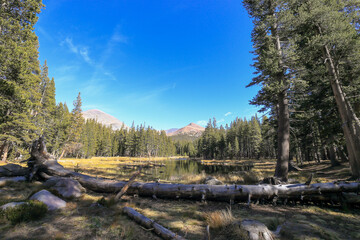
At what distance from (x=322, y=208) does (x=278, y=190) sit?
1.71 meters

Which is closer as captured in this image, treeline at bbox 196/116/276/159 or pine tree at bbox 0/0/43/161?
pine tree at bbox 0/0/43/161

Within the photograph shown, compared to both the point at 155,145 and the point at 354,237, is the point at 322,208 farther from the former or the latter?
the point at 155,145

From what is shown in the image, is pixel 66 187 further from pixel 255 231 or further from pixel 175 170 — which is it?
pixel 175 170

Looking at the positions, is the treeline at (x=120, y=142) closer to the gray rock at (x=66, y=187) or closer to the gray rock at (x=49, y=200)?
the gray rock at (x=66, y=187)

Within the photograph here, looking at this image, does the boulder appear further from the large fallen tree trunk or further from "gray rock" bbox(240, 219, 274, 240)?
"gray rock" bbox(240, 219, 274, 240)

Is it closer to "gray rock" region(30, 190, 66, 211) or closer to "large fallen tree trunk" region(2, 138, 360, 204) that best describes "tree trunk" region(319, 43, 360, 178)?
"large fallen tree trunk" region(2, 138, 360, 204)

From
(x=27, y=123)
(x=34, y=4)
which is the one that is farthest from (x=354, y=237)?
(x=27, y=123)

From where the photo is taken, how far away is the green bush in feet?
13.4

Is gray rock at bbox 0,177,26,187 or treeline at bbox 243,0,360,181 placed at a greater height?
treeline at bbox 243,0,360,181

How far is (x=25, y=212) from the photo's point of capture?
427cm

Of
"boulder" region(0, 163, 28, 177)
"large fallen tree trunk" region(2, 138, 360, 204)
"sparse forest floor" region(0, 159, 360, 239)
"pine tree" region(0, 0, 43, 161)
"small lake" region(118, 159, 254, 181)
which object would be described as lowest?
"small lake" region(118, 159, 254, 181)

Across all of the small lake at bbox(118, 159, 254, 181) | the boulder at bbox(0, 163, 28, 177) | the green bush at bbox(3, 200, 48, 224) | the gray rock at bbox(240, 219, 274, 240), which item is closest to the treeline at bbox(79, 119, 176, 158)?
the small lake at bbox(118, 159, 254, 181)

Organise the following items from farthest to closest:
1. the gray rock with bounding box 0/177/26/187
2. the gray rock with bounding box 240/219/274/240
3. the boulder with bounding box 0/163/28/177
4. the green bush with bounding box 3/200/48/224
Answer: the boulder with bounding box 0/163/28/177
the gray rock with bounding box 0/177/26/187
the green bush with bounding box 3/200/48/224
the gray rock with bounding box 240/219/274/240

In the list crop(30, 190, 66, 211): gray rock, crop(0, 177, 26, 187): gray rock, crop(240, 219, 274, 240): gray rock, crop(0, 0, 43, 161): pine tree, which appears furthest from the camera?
crop(0, 0, 43, 161): pine tree
